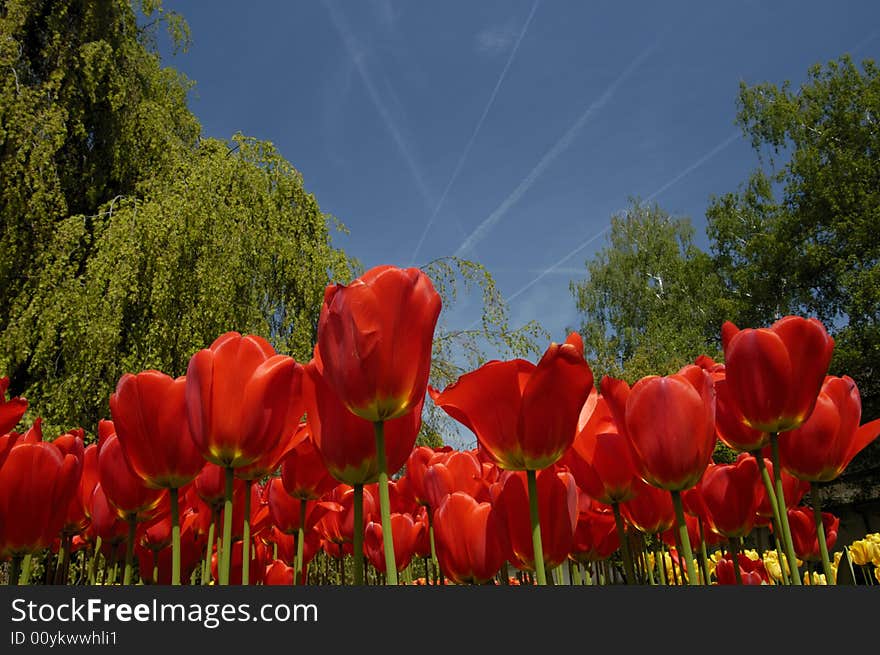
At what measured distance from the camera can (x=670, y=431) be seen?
57cm

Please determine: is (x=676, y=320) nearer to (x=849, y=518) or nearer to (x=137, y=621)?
(x=849, y=518)

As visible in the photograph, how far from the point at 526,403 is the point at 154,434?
36 centimetres

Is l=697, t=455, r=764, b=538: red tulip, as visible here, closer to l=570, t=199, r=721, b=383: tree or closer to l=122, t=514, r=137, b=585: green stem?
l=122, t=514, r=137, b=585: green stem

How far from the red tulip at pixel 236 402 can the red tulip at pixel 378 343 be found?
9cm

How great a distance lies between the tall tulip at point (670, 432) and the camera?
1.85ft

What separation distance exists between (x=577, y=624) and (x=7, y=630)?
0.32 m

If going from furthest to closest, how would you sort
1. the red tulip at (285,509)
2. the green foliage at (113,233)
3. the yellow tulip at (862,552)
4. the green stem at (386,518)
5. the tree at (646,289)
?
the tree at (646,289) → the green foliage at (113,233) → the yellow tulip at (862,552) → the red tulip at (285,509) → the green stem at (386,518)

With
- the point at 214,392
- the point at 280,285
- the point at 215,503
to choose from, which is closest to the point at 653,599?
the point at 214,392

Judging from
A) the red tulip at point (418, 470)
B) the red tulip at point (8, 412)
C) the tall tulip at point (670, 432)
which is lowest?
the tall tulip at point (670, 432)

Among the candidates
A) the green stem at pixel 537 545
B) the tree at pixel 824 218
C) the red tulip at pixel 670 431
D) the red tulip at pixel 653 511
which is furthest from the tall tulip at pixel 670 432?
the tree at pixel 824 218

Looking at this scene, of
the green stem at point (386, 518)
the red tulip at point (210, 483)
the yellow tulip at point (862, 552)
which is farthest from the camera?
the yellow tulip at point (862, 552)

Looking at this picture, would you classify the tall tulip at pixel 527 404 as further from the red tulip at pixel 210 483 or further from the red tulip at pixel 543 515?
the red tulip at pixel 210 483

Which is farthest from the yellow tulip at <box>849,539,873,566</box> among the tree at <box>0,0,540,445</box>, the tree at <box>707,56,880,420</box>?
the tree at <box>707,56,880,420</box>

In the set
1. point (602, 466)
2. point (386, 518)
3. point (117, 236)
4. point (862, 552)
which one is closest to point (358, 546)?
point (386, 518)
